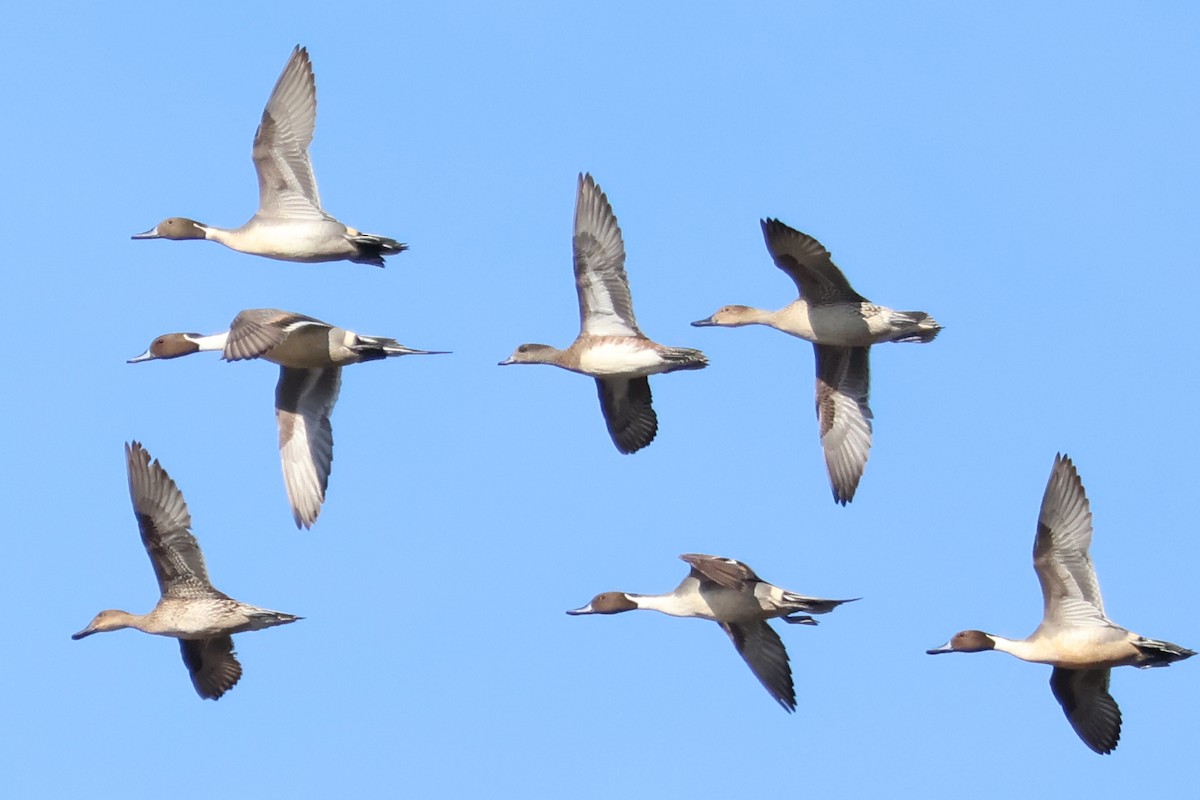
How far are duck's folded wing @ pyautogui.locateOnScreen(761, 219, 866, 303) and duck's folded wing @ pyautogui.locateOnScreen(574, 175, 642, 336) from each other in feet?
5.65

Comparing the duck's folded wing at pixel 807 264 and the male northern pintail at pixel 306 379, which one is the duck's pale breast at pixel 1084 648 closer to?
the duck's folded wing at pixel 807 264

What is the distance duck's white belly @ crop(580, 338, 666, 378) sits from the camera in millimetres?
24000

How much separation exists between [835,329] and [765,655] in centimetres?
376

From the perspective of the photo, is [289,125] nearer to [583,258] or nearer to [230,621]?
[583,258]

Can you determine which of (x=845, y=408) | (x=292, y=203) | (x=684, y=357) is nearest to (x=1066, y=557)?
(x=845, y=408)

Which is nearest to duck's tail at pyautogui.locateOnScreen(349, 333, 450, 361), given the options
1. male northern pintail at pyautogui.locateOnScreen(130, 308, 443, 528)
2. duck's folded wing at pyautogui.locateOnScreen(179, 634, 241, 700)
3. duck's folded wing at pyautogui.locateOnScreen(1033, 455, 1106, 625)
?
male northern pintail at pyautogui.locateOnScreen(130, 308, 443, 528)

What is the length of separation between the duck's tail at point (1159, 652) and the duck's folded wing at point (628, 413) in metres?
6.41

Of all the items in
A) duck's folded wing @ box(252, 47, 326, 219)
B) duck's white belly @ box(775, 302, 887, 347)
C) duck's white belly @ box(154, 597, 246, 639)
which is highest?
duck's folded wing @ box(252, 47, 326, 219)

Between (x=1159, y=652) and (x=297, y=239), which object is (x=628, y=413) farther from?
(x=1159, y=652)

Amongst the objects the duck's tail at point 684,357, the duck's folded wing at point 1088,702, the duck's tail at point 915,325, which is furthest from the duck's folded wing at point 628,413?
the duck's folded wing at point 1088,702

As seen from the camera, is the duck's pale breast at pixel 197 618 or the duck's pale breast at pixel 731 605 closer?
the duck's pale breast at pixel 197 618

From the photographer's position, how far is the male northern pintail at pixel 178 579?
22.4 m

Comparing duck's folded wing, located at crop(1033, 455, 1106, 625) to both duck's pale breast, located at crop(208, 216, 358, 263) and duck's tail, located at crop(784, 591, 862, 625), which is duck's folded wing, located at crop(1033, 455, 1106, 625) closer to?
duck's tail, located at crop(784, 591, 862, 625)

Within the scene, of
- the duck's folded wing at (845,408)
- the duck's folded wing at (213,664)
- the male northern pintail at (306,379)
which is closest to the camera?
the duck's folded wing at (213,664)
